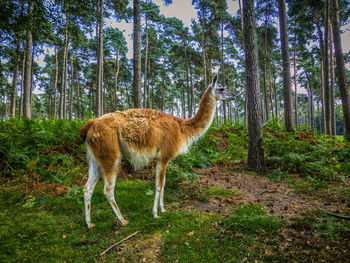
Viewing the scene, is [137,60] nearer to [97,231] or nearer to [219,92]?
[219,92]

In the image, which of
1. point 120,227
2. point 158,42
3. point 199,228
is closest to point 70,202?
point 120,227

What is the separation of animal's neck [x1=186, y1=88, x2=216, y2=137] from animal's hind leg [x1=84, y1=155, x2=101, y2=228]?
215 cm

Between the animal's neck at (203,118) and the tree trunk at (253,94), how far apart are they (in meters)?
2.05

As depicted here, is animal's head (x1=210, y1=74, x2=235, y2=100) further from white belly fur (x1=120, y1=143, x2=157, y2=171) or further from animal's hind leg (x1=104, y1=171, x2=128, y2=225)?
animal's hind leg (x1=104, y1=171, x2=128, y2=225)

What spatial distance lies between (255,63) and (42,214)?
23.4 ft

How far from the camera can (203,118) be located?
437cm

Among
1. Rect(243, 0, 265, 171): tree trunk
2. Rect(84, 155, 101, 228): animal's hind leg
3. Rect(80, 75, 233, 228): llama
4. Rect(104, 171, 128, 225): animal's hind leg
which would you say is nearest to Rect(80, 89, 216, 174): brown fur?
Rect(80, 75, 233, 228): llama

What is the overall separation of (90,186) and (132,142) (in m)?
1.11

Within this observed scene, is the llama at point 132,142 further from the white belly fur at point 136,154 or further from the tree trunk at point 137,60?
the tree trunk at point 137,60

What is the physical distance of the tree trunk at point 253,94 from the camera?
5.78 metres

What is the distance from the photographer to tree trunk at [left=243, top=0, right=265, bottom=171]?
228 inches

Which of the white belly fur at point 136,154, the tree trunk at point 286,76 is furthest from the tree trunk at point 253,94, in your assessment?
the tree trunk at point 286,76

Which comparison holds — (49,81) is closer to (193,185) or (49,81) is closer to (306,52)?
(193,185)

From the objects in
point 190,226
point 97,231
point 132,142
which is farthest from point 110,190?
point 190,226
